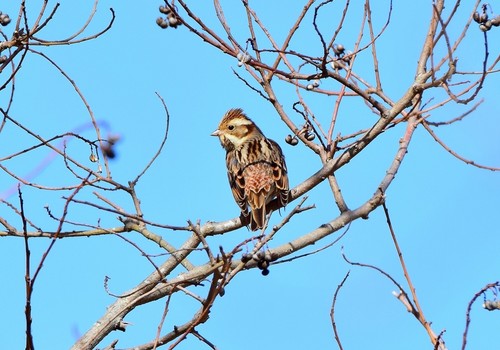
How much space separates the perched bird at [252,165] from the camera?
823cm

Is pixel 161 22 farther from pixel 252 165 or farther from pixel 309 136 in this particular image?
pixel 252 165

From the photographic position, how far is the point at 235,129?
388 inches

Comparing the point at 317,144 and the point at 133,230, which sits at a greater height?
the point at 317,144

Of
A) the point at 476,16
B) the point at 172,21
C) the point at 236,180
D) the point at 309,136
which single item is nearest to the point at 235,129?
the point at 236,180

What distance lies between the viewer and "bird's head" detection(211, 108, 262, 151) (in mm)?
9764

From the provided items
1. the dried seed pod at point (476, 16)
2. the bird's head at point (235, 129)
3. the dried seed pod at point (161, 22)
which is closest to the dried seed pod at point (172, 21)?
the dried seed pod at point (161, 22)

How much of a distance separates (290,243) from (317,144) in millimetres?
1304

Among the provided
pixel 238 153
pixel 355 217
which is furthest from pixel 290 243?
pixel 238 153

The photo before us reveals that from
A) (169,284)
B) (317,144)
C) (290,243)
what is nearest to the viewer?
(169,284)

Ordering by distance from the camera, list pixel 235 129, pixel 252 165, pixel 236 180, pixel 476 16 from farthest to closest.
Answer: pixel 235 129, pixel 252 165, pixel 236 180, pixel 476 16

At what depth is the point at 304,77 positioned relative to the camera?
5.75 metres

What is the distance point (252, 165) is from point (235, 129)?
103cm

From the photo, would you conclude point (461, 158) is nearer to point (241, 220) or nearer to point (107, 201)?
point (241, 220)

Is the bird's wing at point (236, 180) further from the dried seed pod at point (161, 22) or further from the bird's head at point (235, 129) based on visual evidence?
the dried seed pod at point (161, 22)
